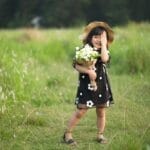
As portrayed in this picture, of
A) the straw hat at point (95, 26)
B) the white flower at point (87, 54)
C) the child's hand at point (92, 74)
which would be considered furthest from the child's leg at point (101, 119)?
the straw hat at point (95, 26)

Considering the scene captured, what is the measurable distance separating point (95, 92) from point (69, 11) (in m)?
36.5

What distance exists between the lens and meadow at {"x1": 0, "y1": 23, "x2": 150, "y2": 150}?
24.0ft

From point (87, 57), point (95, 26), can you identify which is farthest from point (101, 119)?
point (95, 26)

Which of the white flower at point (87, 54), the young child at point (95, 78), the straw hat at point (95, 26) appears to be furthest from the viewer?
the straw hat at point (95, 26)

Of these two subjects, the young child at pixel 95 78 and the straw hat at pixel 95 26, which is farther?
the straw hat at pixel 95 26

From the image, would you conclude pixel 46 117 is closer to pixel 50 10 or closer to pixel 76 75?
pixel 76 75

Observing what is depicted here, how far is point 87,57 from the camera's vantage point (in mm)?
6961

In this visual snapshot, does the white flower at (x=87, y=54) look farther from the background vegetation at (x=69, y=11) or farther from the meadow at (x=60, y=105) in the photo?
the background vegetation at (x=69, y=11)

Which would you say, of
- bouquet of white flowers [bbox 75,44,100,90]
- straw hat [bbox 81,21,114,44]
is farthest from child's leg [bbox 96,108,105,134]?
straw hat [bbox 81,21,114,44]

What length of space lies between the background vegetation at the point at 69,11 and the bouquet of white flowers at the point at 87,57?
3387 centimetres

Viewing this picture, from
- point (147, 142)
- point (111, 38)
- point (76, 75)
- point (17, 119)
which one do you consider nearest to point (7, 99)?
point (17, 119)

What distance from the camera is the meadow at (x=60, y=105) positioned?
288 inches

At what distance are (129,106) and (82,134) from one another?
1037 mm

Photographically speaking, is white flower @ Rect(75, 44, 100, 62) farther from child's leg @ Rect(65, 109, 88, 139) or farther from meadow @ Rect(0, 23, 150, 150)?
meadow @ Rect(0, 23, 150, 150)
